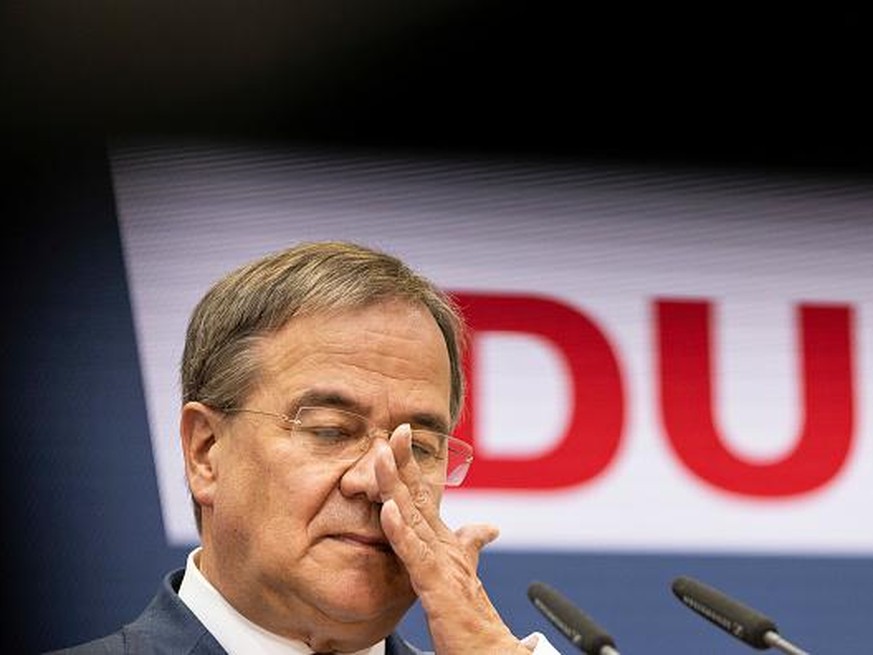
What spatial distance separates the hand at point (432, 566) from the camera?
199cm

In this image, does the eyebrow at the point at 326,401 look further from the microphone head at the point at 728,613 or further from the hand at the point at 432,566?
the microphone head at the point at 728,613

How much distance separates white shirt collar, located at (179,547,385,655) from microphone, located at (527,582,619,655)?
0.89ft

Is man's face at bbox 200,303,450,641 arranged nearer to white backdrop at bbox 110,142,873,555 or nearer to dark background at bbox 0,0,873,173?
white backdrop at bbox 110,142,873,555

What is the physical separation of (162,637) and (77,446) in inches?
48.8

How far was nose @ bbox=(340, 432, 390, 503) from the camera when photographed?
79.1 inches

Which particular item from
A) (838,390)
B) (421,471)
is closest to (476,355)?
(838,390)

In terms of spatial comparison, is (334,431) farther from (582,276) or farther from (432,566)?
(582,276)

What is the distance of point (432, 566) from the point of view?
2014 millimetres

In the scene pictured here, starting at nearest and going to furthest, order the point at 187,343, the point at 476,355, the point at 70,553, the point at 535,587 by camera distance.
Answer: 1. the point at 535,587
2. the point at 187,343
3. the point at 70,553
4. the point at 476,355

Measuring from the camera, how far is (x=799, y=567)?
137 inches

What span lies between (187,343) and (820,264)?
6.14 feet

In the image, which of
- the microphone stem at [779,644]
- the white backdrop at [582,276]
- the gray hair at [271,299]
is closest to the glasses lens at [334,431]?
the gray hair at [271,299]

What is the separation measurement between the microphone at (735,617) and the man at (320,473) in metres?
0.21

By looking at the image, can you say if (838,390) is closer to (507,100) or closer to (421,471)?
(507,100)
